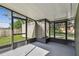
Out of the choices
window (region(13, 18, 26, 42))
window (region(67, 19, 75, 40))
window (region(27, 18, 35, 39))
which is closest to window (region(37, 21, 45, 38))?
window (region(27, 18, 35, 39))

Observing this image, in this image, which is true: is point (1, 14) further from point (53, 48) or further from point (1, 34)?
point (53, 48)

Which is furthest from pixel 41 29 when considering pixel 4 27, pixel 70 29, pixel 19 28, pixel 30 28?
pixel 4 27

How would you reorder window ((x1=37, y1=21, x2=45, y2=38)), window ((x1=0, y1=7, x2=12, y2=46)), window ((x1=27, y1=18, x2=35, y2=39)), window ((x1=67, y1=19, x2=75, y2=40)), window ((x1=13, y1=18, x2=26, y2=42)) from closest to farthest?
1. window ((x1=0, y1=7, x2=12, y2=46))
2. window ((x1=67, y1=19, x2=75, y2=40))
3. window ((x1=13, y1=18, x2=26, y2=42))
4. window ((x1=27, y1=18, x2=35, y2=39))
5. window ((x1=37, y1=21, x2=45, y2=38))

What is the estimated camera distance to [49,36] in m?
3.15

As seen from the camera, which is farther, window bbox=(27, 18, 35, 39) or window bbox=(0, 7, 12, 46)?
window bbox=(27, 18, 35, 39)

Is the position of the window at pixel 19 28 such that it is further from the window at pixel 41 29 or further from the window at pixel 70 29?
the window at pixel 70 29

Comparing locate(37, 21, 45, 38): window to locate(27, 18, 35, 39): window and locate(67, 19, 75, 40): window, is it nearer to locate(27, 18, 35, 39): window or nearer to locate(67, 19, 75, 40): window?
locate(27, 18, 35, 39): window

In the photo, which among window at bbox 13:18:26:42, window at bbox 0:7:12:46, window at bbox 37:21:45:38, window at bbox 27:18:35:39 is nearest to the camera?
window at bbox 0:7:12:46

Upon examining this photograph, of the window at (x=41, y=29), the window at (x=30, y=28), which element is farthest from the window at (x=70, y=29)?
the window at (x=30, y=28)

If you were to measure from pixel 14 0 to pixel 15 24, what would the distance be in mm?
1584

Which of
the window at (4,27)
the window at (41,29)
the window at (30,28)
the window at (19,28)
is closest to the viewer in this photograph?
the window at (4,27)

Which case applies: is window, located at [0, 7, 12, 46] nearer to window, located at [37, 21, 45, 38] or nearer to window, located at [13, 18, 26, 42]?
window, located at [13, 18, 26, 42]

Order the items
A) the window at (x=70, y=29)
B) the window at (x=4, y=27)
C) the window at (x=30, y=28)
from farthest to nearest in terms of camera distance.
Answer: the window at (x=30, y=28) < the window at (x=70, y=29) < the window at (x=4, y=27)

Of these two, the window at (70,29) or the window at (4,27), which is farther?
the window at (70,29)
